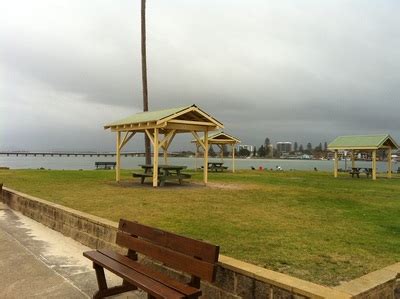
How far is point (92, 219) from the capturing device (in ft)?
22.7

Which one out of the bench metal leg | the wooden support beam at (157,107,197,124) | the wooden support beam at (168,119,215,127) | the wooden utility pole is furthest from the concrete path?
the wooden utility pole

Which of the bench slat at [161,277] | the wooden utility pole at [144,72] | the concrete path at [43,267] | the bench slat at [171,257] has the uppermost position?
the wooden utility pole at [144,72]

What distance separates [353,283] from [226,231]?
11.0 ft

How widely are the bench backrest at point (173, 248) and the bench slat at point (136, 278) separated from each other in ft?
0.94

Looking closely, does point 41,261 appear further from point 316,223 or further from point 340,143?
point 340,143

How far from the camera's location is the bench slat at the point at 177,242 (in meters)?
3.66

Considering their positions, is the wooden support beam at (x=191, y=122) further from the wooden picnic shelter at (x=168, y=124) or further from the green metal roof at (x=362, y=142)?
the green metal roof at (x=362, y=142)

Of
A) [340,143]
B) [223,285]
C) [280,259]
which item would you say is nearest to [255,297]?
[223,285]

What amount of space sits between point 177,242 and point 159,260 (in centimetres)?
36

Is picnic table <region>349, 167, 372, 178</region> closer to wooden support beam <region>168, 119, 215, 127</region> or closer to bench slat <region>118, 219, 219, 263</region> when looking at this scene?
wooden support beam <region>168, 119, 215, 127</region>

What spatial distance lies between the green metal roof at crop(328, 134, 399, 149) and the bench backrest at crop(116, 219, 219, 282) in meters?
25.2

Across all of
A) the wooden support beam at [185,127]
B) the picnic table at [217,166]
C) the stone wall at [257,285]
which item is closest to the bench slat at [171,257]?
the stone wall at [257,285]

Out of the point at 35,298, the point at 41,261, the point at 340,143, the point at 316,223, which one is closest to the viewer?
the point at 35,298

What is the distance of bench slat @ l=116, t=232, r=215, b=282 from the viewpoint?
3.62 meters
